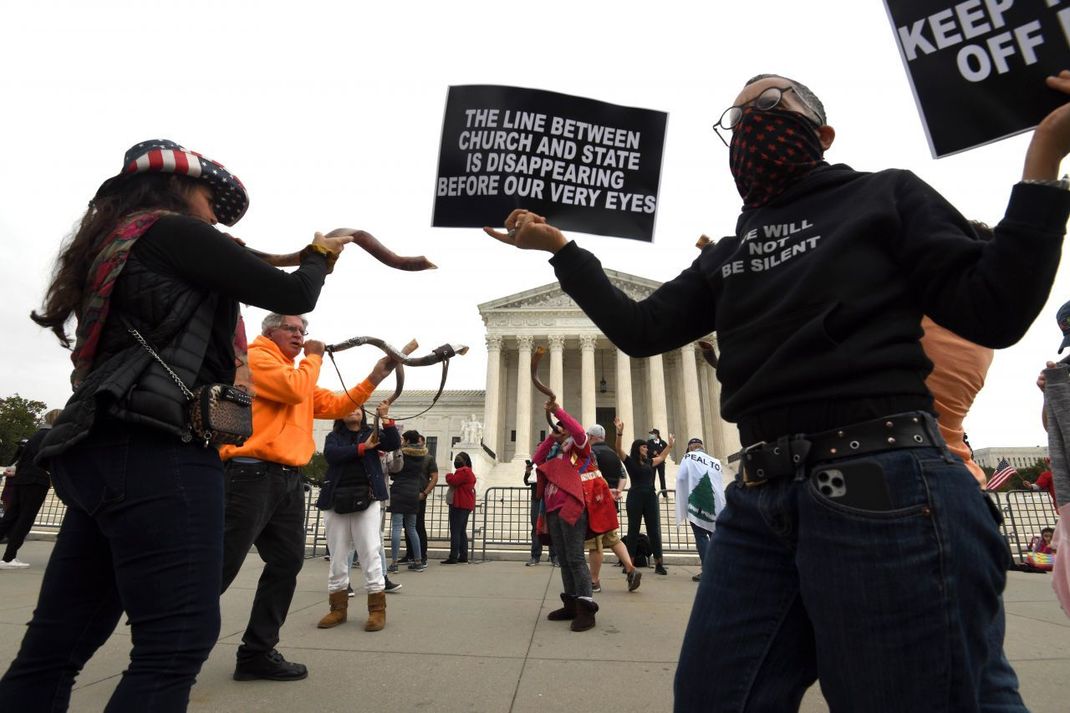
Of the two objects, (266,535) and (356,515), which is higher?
(356,515)

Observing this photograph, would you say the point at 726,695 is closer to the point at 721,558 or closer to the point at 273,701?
the point at 721,558

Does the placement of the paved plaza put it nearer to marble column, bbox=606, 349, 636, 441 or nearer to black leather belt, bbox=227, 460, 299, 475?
black leather belt, bbox=227, 460, 299, 475

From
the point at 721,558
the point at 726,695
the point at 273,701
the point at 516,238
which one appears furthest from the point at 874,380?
the point at 273,701

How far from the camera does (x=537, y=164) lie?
2.68 meters

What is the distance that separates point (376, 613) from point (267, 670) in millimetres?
Answer: 1449

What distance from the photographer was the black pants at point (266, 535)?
3.55 metres

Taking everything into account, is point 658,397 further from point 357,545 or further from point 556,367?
point 357,545

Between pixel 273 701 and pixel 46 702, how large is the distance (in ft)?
5.74

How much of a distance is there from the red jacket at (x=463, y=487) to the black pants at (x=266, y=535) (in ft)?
22.2

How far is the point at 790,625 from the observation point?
133 cm

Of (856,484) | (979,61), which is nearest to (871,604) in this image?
(856,484)

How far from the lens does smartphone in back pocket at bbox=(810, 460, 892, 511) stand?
3.77 ft

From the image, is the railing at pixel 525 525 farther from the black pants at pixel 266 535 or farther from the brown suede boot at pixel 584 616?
the black pants at pixel 266 535

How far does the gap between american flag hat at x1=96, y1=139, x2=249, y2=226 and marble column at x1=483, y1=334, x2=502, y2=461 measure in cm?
3773
